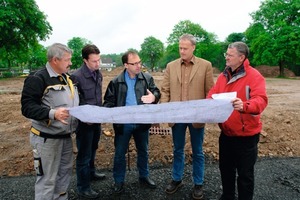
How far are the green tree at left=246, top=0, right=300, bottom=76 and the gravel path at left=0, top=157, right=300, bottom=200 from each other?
35366mm

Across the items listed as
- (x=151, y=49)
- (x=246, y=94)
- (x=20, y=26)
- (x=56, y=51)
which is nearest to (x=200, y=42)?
(x=151, y=49)

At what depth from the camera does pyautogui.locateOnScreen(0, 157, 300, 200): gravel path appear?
13.1 feet

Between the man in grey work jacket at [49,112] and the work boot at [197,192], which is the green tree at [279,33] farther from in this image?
the man in grey work jacket at [49,112]

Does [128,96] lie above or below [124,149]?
above

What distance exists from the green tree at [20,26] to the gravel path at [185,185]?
29.5m

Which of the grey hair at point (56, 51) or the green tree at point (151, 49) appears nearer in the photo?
the grey hair at point (56, 51)

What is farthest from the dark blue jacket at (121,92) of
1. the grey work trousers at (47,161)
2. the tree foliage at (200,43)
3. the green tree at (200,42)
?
the green tree at (200,42)

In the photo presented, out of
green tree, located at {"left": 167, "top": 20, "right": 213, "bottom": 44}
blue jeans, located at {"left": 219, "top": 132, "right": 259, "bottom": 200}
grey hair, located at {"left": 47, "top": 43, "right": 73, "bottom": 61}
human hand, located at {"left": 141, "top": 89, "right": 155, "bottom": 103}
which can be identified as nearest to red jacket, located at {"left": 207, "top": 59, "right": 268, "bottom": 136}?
blue jeans, located at {"left": 219, "top": 132, "right": 259, "bottom": 200}

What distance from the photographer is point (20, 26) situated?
30969 millimetres

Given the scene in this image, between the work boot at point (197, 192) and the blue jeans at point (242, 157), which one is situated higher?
the blue jeans at point (242, 157)

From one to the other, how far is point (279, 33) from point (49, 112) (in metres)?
41.1

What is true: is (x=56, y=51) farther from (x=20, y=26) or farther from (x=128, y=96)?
(x=20, y=26)

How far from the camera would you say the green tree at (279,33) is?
35.5 m

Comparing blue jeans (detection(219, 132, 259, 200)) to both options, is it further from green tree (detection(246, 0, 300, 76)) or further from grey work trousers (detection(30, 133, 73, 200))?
green tree (detection(246, 0, 300, 76))
